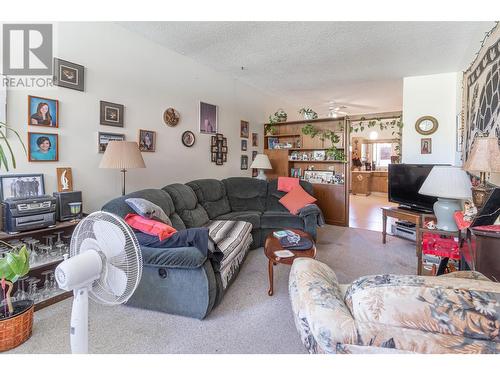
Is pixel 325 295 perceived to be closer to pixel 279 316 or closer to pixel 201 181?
pixel 279 316

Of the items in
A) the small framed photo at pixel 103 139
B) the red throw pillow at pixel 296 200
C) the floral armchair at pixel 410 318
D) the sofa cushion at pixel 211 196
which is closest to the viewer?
the floral armchair at pixel 410 318

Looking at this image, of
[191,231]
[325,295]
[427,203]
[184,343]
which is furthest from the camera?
[427,203]

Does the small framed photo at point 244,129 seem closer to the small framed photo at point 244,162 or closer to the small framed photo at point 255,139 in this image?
the small framed photo at point 255,139

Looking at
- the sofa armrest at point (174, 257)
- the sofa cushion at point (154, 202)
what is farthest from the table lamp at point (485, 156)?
the sofa cushion at point (154, 202)

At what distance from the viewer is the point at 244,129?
16.8 ft

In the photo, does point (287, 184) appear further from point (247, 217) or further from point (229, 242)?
point (229, 242)

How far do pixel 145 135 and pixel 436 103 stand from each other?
14.9 ft

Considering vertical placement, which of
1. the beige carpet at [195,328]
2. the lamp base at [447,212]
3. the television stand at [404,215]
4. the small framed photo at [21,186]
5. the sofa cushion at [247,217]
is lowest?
the beige carpet at [195,328]

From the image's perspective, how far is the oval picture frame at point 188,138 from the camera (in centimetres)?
389

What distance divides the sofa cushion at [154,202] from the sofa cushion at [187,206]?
12 cm

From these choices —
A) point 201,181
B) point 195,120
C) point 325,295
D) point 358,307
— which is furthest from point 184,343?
point 195,120

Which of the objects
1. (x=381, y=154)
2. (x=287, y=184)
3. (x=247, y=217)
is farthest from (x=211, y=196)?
(x=381, y=154)

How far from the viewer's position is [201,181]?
3.83 metres

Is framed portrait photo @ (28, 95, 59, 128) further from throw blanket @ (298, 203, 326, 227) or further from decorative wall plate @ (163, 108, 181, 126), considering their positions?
throw blanket @ (298, 203, 326, 227)
